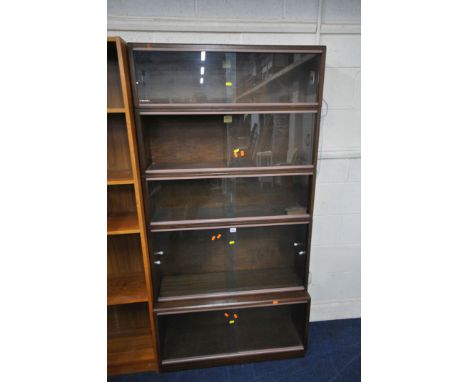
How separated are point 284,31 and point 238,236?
4.81ft

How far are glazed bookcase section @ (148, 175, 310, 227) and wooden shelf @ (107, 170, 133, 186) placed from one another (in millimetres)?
193

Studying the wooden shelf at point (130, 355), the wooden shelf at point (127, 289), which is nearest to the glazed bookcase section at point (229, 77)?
the wooden shelf at point (127, 289)

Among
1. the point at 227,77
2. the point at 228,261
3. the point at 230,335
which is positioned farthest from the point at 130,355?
the point at 227,77

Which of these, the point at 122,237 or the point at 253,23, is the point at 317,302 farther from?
the point at 253,23

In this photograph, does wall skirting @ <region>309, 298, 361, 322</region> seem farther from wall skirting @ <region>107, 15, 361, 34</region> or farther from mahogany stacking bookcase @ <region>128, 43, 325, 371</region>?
wall skirting @ <region>107, 15, 361, 34</region>

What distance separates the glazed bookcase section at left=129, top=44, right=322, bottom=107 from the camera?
1494 millimetres

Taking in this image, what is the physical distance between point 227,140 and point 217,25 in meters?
0.73

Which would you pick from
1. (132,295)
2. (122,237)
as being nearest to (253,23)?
(122,237)

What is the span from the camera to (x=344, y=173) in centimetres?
200

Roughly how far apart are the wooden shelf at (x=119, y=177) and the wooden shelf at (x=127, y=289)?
773mm

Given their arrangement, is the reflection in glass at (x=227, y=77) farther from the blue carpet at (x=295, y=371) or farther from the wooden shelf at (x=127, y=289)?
the blue carpet at (x=295, y=371)

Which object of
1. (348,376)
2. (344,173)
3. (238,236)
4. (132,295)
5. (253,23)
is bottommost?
(348,376)

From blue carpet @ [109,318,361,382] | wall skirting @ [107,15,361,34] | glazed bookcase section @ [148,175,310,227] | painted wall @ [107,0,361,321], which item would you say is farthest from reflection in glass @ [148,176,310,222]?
blue carpet @ [109,318,361,382]

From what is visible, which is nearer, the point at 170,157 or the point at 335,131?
the point at 170,157
